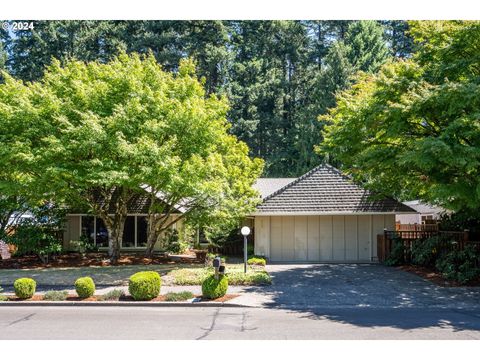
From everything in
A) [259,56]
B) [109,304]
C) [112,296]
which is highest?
[259,56]

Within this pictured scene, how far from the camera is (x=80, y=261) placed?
2125 centimetres

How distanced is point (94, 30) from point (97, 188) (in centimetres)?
3004

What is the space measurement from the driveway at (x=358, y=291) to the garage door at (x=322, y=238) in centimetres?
359

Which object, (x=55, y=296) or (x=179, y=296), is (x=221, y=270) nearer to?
(x=179, y=296)

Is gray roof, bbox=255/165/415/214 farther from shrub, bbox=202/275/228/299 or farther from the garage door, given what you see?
shrub, bbox=202/275/228/299

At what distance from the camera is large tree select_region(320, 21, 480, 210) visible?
42.8 feet

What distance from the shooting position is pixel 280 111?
51.3 meters

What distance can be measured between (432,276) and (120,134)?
40.5 ft

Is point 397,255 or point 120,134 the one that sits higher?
point 120,134

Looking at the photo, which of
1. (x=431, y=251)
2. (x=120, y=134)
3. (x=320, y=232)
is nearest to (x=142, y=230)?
(x=320, y=232)

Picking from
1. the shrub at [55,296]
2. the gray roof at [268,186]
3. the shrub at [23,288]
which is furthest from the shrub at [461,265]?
the shrub at [23,288]

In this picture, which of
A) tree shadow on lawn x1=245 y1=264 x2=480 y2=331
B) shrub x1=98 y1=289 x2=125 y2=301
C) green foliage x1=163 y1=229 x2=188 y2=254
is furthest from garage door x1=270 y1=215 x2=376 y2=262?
shrub x1=98 y1=289 x2=125 y2=301

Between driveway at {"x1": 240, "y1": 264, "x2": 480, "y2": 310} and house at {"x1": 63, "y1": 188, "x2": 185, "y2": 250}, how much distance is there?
865 centimetres

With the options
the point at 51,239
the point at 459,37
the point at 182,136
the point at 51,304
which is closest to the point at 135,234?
the point at 51,239
